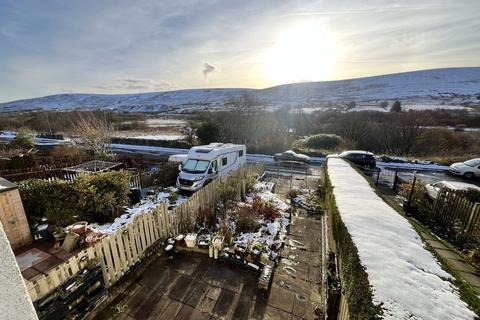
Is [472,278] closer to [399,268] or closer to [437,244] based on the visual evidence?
[437,244]

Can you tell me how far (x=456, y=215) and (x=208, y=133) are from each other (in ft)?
66.5

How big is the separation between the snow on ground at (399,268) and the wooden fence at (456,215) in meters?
3.65

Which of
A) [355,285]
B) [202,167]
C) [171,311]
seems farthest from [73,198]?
[355,285]

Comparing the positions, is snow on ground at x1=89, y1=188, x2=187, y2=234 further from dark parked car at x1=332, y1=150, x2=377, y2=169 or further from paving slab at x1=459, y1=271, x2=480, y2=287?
dark parked car at x1=332, y1=150, x2=377, y2=169

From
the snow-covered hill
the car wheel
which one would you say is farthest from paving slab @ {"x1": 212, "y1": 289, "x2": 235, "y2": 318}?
the snow-covered hill

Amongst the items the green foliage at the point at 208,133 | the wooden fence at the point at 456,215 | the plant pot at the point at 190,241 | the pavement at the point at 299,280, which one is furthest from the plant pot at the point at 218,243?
the green foliage at the point at 208,133

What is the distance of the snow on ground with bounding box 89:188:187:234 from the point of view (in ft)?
23.3

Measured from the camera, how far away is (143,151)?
23.4 m

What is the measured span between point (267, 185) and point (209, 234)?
584 centimetres

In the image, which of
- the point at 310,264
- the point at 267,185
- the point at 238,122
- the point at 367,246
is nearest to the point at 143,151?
the point at 238,122

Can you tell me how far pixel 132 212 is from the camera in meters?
8.28

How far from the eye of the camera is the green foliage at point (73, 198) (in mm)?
6742

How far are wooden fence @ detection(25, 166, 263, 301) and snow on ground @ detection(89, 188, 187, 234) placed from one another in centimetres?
213

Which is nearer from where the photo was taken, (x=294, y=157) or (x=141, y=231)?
(x=141, y=231)
